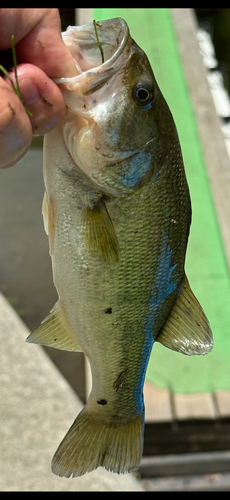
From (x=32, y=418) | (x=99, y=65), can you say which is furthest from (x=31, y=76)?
(x=32, y=418)

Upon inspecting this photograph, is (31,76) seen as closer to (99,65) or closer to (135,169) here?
(99,65)

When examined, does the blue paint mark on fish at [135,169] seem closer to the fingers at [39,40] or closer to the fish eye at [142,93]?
the fish eye at [142,93]

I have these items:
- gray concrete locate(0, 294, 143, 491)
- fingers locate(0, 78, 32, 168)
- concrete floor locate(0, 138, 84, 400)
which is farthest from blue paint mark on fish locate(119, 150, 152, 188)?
concrete floor locate(0, 138, 84, 400)

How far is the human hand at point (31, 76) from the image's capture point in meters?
0.87

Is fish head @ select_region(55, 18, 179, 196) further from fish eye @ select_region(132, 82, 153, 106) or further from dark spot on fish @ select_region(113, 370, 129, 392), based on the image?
dark spot on fish @ select_region(113, 370, 129, 392)

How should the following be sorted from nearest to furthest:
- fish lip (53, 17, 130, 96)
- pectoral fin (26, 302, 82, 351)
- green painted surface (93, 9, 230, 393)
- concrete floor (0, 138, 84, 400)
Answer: fish lip (53, 17, 130, 96), pectoral fin (26, 302, 82, 351), green painted surface (93, 9, 230, 393), concrete floor (0, 138, 84, 400)

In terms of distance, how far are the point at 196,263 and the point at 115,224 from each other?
1933 mm

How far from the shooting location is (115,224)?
1085 millimetres

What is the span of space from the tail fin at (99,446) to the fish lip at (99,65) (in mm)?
959

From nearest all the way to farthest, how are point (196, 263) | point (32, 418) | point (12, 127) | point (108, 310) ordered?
point (12, 127), point (108, 310), point (32, 418), point (196, 263)

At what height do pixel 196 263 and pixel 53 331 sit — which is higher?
pixel 53 331

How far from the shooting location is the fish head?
1.00 meters

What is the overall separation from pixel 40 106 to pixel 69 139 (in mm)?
156

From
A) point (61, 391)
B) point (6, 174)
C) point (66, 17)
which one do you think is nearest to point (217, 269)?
point (61, 391)
